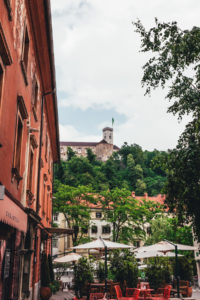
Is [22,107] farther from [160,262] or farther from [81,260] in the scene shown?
[160,262]

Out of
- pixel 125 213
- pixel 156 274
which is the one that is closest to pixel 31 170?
pixel 156 274

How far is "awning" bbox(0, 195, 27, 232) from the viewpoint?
15.8 ft

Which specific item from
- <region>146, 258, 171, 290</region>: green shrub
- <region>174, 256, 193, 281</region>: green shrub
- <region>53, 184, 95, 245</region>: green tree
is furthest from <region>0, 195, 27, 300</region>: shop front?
<region>53, 184, 95, 245</region>: green tree

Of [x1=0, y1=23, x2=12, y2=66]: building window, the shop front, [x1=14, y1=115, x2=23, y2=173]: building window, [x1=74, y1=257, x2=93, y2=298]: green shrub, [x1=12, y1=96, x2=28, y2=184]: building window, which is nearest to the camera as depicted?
the shop front

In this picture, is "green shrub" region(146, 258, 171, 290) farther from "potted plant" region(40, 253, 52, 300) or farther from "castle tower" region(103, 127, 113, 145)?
"castle tower" region(103, 127, 113, 145)

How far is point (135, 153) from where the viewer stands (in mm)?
106188

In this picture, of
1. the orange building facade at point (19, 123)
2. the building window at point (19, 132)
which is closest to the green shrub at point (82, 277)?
the orange building facade at point (19, 123)

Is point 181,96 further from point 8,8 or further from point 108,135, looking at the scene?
point 108,135

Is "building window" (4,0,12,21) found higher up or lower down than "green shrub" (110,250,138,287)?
higher up

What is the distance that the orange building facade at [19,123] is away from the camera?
6164mm

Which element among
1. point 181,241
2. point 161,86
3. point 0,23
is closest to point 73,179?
point 181,241

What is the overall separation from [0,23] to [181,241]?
34463mm

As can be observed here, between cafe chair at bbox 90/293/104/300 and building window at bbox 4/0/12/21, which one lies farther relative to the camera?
cafe chair at bbox 90/293/104/300

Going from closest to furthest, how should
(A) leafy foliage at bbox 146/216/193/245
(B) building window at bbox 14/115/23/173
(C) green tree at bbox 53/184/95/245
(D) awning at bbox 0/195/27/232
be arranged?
(D) awning at bbox 0/195/27/232 → (B) building window at bbox 14/115/23/173 → (A) leafy foliage at bbox 146/216/193/245 → (C) green tree at bbox 53/184/95/245
